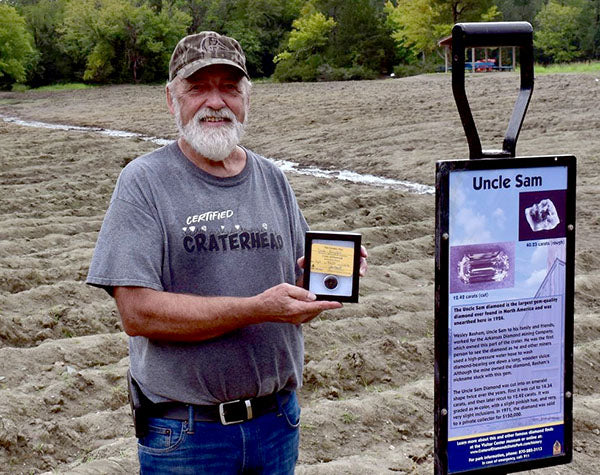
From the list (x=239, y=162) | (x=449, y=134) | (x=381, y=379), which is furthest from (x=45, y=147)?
(x=239, y=162)

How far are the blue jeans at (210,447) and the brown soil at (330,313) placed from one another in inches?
75.0

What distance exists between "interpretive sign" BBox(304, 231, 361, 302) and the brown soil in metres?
2.18

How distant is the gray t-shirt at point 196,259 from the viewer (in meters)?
2.48

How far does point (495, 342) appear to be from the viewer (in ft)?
8.95

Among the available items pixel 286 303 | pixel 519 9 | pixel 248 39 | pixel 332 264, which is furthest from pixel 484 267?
pixel 519 9

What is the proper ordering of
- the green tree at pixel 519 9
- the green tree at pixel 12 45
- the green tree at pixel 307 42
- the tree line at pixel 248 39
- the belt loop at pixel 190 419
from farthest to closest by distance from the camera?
the green tree at pixel 519 9 < the green tree at pixel 307 42 < the tree line at pixel 248 39 < the green tree at pixel 12 45 < the belt loop at pixel 190 419

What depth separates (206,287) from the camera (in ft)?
8.43

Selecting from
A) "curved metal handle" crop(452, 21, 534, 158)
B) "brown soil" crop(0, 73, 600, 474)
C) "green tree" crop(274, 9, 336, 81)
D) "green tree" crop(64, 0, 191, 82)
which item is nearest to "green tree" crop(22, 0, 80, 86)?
"green tree" crop(64, 0, 191, 82)

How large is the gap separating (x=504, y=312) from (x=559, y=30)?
55.7m

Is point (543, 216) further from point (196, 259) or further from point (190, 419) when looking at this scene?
point (190, 419)

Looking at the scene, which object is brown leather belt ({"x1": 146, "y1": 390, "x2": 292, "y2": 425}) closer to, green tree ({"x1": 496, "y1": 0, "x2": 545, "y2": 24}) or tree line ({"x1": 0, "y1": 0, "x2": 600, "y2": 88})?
tree line ({"x1": 0, "y1": 0, "x2": 600, "y2": 88})

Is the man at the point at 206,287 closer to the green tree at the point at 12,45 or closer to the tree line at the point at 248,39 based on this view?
the tree line at the point at 248,39

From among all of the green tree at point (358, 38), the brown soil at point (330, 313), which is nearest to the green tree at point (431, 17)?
the green tree at point (358, 38)

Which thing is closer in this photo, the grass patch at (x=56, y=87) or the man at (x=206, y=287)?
the man at (x=206, y=287)
